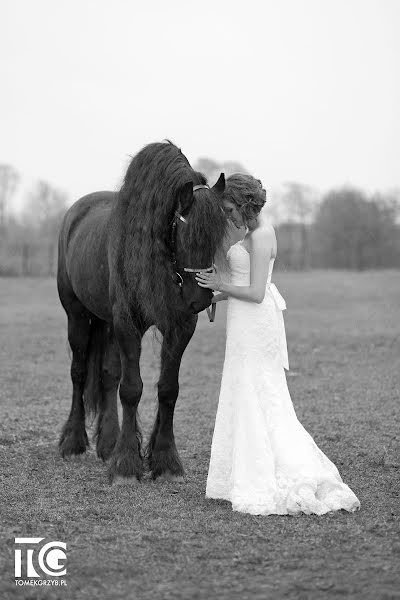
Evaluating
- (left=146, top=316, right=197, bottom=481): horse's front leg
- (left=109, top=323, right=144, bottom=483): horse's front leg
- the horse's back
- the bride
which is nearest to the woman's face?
the bride

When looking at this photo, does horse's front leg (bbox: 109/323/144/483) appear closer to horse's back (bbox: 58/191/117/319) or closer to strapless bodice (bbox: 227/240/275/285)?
horse's back (bbox: 58/191/117/319)

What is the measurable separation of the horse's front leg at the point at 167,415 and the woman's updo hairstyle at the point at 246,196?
982mm

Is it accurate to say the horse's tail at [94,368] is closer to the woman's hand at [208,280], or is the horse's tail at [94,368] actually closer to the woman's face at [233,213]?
the woman's hand at [208,280]

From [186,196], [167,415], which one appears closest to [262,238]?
[186,196]

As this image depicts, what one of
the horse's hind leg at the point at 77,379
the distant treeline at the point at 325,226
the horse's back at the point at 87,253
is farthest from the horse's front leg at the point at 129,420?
the distant treeline at the point at 325,226

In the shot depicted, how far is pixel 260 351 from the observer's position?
5.32 meters

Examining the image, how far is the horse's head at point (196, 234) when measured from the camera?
16.7 feet

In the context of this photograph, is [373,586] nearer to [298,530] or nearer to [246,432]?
[298,530]

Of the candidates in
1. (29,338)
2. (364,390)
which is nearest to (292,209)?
(29,338)

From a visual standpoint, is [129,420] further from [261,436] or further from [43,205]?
[43,205]

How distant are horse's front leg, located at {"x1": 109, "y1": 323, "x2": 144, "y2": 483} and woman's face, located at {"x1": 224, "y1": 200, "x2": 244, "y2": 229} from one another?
46.2 inches

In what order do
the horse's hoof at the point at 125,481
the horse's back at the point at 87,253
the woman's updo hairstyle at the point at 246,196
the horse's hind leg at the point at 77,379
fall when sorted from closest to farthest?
the woman's updo hairstyle at the point at 246,196, the horse's hoof at the point at 125,481, the horse's back at the point at 87,253, the horse's hind leg at the point at 77,379

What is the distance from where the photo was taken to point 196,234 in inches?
200

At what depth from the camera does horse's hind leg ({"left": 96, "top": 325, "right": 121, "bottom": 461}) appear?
21.8 feet
